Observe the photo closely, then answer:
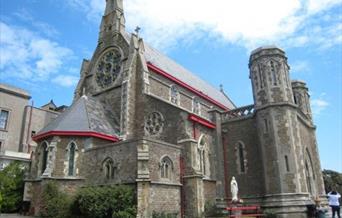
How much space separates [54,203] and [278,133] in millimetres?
13201

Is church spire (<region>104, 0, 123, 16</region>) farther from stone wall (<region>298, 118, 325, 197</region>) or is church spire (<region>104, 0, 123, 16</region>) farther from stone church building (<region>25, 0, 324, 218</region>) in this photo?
stone wall (<region>298, 118, 325, 197</region>)

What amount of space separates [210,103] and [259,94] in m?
10.2

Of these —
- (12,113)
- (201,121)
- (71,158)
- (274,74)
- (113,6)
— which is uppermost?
(113,6)

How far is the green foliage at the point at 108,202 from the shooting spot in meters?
14.3

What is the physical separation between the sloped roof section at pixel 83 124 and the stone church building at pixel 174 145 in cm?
6

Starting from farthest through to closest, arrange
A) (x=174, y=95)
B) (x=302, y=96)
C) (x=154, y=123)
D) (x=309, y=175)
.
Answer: (x=302, y=96), (x=174, y=95), (x=309, y=175), (x=154, y=123)

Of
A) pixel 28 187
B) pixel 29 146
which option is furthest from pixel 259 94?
pixel 29 146

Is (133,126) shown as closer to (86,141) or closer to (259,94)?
(86,141)

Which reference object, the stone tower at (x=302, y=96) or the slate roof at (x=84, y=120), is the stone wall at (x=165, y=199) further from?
the stone tower at (x=302, y=96)

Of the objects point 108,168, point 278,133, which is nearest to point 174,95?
point 278,133

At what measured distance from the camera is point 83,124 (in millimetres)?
18391

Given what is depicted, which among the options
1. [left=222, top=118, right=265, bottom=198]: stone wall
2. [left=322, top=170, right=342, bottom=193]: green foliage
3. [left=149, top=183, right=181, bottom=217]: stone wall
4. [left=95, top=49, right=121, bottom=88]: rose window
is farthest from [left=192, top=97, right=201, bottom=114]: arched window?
[left=322, top=170, right=342, bottom=193]: green foliage

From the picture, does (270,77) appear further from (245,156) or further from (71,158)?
(71,158)

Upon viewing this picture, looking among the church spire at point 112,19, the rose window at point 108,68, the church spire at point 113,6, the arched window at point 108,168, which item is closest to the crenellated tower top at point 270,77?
the arched window at point 108,168
